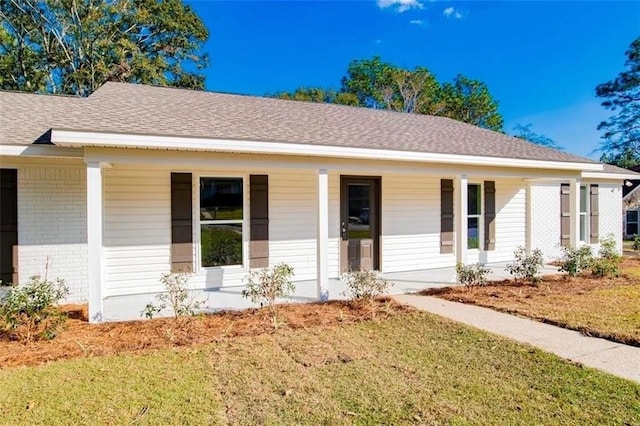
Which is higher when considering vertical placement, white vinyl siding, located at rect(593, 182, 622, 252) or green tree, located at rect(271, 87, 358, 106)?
green tree, located at rect(271, 87, 358, 106)

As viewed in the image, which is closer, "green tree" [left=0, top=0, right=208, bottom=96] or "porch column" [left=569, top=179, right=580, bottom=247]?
"porch column" [left=569, top=179, right=580, bottom=247]

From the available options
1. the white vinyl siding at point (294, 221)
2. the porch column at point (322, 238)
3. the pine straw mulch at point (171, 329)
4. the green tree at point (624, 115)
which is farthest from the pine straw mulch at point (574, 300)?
the green tree at point (624, 115)

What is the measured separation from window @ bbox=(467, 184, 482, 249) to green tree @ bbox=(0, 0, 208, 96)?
15.2 meters

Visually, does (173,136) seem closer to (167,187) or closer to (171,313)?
(167,187)

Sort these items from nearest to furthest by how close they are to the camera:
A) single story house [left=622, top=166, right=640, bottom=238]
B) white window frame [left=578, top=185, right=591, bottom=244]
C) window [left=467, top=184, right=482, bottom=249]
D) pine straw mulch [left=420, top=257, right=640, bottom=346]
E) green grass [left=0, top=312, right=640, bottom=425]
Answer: green grass [left=0, top=312, right=640, bottom=425]
pine straw mulch [left=420, top=257, right=640, bottom=346]
window [left=467, top=184, right=482, bottom=249]
white window frame [left=578, top=185, right=591, bottom=244]
single story house [left=622, top=166, right=640, bottom=238]

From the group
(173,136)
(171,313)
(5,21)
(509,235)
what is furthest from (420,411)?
(5,21)

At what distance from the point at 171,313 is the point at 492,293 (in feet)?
18.2

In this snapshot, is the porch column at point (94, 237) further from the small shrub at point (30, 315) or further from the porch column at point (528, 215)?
the porch column at point (528, 215)

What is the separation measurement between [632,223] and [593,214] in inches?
427

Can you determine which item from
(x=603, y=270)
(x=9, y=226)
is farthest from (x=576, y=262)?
(x=9, y=226)

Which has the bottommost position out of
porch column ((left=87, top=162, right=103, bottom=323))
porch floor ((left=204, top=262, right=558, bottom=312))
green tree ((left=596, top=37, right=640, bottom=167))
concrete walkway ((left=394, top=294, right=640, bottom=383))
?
concrete walkway ((left=394, top=294, right=640, bottom=383))

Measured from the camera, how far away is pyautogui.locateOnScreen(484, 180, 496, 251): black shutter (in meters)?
10.0

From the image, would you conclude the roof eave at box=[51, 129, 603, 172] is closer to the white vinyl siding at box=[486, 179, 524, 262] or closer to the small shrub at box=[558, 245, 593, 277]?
the white vinyl siding at box=[486, 179, 524, 262]

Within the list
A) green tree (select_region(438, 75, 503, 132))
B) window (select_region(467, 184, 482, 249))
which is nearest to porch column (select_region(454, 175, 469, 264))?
window (select_region(467, 184, 482, 249))
